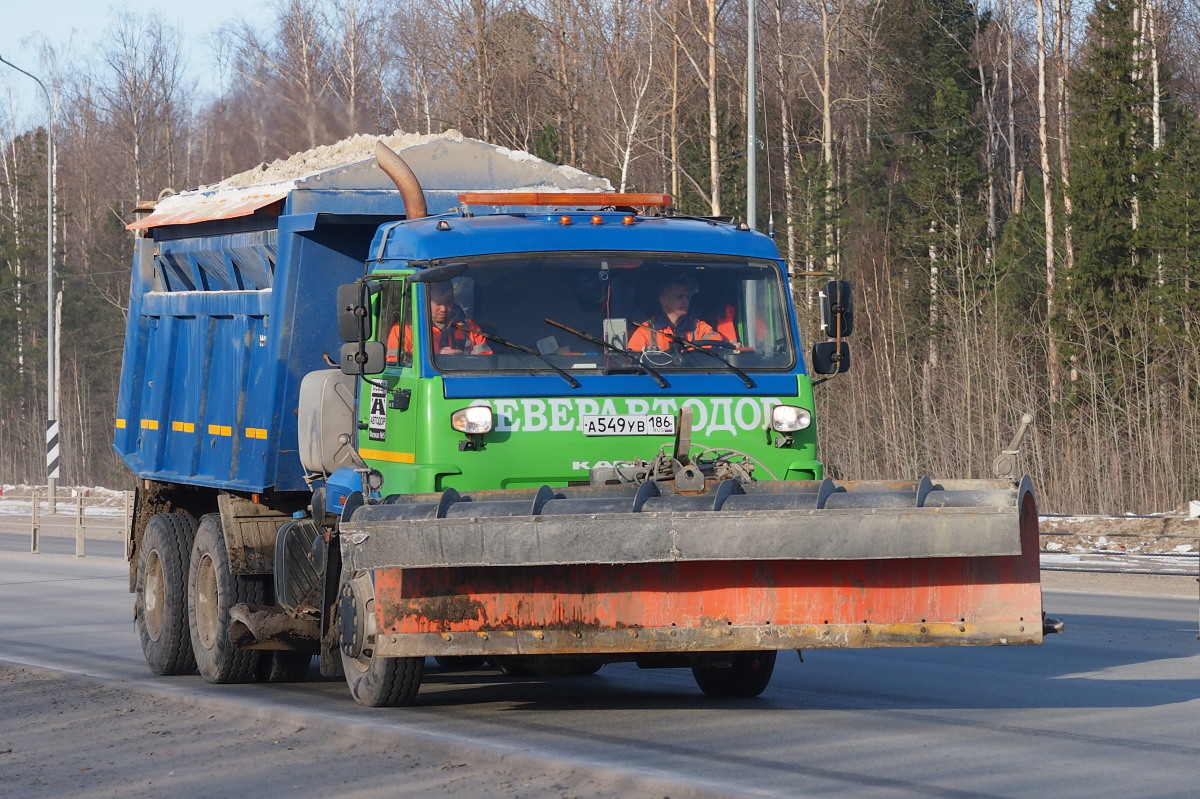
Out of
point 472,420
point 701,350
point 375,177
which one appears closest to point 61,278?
point 375,177

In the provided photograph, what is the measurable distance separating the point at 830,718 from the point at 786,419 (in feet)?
5.18

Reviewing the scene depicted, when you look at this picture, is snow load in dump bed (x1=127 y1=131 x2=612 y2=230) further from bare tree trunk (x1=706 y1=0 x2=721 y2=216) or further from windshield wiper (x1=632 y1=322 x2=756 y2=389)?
bare tree trunk (x1=706 y1=0 x2=721 y2=216)

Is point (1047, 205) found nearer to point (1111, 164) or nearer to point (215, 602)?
point (1111, 164)

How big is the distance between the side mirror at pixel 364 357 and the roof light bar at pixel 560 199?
1.31 meters

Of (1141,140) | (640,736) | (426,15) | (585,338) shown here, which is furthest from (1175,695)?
(426,15)

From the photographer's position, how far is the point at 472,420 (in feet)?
28.1

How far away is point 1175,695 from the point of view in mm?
9617

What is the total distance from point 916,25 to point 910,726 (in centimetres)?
4468

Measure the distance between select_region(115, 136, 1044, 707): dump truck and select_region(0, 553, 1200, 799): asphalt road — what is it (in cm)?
34

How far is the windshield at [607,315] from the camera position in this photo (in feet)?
29.1

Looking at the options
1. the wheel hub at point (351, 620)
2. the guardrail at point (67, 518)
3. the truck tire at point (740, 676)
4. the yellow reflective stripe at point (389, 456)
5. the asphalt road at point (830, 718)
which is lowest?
the asphalt road at point (830, 718)

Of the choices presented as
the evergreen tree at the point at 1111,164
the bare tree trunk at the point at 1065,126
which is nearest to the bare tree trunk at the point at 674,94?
the bare tree trunk at the point at 1065,126

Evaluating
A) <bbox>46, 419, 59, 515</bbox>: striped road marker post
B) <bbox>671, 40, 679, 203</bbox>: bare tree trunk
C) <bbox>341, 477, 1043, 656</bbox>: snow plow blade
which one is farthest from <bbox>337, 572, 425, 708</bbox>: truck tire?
<bbox>671, 40, 679, 203</bbox>: bare tree trunk

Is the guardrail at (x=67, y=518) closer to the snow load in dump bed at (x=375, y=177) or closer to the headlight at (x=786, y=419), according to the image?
the snow load in dump bed at (x=375, y=177)
